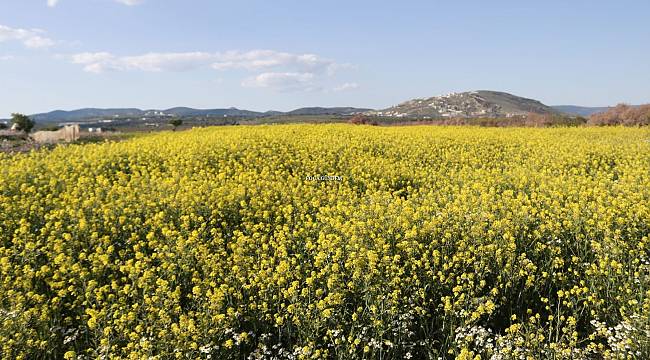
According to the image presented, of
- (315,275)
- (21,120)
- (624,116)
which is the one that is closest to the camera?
(315,275)

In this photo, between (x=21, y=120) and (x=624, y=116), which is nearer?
(x=624, y=116)

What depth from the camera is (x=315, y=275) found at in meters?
4.60

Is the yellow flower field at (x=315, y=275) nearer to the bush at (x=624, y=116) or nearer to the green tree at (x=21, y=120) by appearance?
the bush at (x=624, y=116)

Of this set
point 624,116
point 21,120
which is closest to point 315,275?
point 624,116

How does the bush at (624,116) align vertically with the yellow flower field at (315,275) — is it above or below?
above

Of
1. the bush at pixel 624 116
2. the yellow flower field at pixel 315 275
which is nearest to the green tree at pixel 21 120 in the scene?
the yellow flower field at pixel 315 275

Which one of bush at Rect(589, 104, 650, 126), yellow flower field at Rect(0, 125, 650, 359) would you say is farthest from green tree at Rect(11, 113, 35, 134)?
bush at Rect(589, 104, 650, 126)

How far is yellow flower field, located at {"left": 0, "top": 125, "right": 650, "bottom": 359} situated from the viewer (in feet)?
12.4

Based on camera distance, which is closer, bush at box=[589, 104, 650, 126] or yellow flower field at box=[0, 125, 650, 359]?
yellow flower field at box=[0, 125, 650, 359]

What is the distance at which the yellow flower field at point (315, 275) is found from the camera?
12.4ft

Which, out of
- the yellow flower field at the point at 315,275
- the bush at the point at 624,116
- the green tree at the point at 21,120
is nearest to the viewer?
the yellow flower field at the point at 315,275

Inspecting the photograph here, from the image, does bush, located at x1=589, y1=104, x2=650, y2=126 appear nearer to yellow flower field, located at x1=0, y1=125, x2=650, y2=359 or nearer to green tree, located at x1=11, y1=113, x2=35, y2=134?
yellow flower field, located at x1=0, y1=125, x2=650, y2=359

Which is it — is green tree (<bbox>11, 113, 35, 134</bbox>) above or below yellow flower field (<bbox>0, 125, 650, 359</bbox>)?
above

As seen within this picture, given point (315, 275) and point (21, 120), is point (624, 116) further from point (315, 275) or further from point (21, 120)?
point (21, 120)
